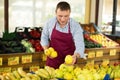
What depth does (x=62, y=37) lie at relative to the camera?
4121 mm

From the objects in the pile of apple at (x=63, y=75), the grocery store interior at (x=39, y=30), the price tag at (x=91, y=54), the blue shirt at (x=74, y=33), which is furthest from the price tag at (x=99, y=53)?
the pile of apple at (x=63, y=75)

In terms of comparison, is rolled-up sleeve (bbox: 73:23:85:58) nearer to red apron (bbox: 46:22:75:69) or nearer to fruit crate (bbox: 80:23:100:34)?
red apron (bbox: 46:22:75:69)

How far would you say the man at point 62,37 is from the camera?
151 inches

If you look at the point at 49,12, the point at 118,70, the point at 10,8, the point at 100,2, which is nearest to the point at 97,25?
the point at 100,2

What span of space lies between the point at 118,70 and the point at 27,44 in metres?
2.72

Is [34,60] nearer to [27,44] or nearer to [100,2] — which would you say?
[27,44]

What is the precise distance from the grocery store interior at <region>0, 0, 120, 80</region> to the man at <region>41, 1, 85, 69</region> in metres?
0.52

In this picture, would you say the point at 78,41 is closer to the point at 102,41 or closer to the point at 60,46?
the point at 60,46

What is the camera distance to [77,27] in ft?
12.9

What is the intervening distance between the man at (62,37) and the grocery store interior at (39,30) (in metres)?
0.52

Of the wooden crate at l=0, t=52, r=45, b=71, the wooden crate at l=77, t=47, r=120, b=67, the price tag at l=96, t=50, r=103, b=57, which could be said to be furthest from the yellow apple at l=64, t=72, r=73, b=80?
the price tag at l=96, t=50, r=103, b=57

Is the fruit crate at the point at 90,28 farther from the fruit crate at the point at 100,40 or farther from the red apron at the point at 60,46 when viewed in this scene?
the red apron at the point at 60,46

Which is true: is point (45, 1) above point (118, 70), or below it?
above

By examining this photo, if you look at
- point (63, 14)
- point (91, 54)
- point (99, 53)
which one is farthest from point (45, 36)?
point (99, 53)
